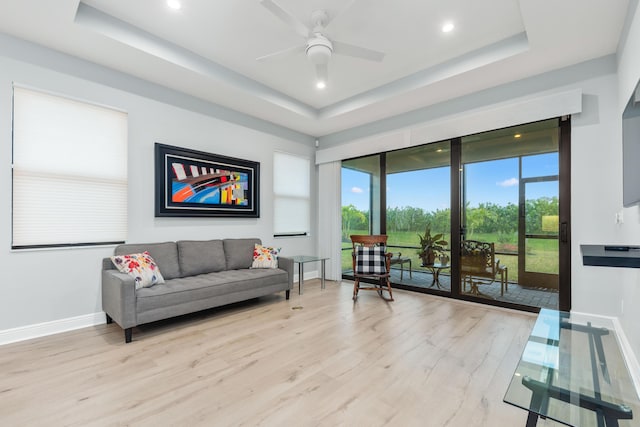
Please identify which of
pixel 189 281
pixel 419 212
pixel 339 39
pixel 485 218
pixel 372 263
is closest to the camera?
pixel 339 39

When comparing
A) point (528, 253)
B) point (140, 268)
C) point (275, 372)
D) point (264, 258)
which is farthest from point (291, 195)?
point (528, 253)

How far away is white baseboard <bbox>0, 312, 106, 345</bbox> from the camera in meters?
2.67

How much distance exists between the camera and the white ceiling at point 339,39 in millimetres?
2516

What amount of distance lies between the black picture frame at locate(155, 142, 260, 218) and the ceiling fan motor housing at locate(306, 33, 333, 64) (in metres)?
2.15

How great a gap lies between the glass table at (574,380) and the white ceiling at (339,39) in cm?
250

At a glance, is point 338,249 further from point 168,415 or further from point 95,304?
point 168,415

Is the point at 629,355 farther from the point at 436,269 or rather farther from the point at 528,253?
the point at 436,269

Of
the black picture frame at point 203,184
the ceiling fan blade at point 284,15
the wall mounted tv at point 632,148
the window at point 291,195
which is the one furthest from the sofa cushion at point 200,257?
the wall mounted tv at point 632,148

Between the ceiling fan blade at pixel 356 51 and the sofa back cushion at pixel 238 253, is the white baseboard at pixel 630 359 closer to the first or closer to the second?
the ceiling fan blade at pixel 356 51

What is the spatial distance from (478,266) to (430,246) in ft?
2.28

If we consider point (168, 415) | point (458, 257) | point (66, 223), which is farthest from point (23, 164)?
point (458, 257)

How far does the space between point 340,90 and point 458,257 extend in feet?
9.51

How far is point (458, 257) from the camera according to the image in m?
4.02

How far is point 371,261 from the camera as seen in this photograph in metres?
4.18
